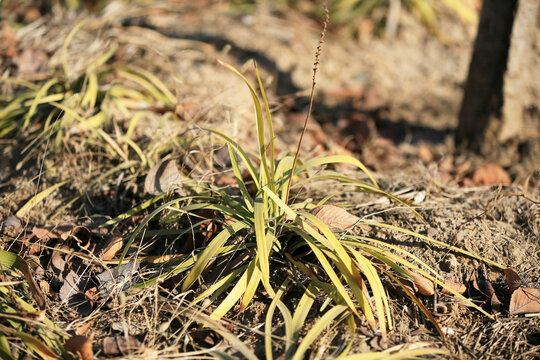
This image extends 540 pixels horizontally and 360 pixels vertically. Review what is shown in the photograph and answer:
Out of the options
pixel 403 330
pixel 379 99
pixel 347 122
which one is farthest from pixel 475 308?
pixel 379 99

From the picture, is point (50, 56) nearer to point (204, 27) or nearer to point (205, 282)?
point (204, 27)

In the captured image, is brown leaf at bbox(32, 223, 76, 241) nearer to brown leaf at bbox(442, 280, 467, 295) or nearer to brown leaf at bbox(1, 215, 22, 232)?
brown leaf at bbox(1, 215, 22, 232)

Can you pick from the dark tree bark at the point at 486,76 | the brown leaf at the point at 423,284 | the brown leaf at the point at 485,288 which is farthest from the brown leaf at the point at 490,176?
the brown leaf at the point at 423,284

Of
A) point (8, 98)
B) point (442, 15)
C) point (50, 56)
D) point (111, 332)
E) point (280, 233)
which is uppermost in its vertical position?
point (442, 15)

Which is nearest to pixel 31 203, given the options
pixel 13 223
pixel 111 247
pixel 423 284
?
pixel 13 223

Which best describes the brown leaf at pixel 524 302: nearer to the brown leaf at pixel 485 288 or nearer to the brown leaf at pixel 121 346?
the brown leaf at pixel 485 288

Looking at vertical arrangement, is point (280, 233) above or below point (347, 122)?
below

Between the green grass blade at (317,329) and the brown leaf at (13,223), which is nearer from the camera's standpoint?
the green grass blade at (317,329)
